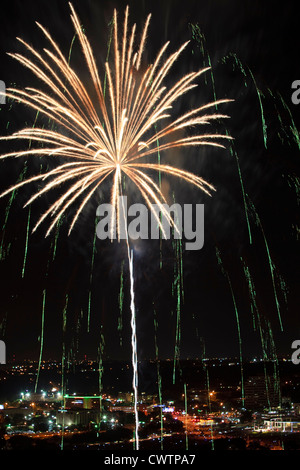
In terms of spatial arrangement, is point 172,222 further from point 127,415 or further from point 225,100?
point 127,415

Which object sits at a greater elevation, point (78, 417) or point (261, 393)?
point (78, 417)

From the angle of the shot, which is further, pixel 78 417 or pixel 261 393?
pixel 261 393

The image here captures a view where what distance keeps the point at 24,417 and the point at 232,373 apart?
84.8 metres

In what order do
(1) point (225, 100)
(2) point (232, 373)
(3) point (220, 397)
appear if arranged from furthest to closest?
(2) point (232, 373)
(3) point (220, 397)
(1) point (225, 100)

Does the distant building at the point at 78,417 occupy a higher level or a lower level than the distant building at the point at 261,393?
higher

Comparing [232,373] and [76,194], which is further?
[232,373]

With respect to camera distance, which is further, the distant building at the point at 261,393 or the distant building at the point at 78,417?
the distant building at the point at 261,393

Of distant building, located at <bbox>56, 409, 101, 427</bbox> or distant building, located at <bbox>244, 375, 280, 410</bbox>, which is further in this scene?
distant building, located at <bbox>244, 375, 280, 410</bbox>

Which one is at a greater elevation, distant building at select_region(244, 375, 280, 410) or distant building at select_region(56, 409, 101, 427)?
distant building at select_region(56, 409, 101, 427)

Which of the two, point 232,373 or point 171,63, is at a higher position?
point 171,63
